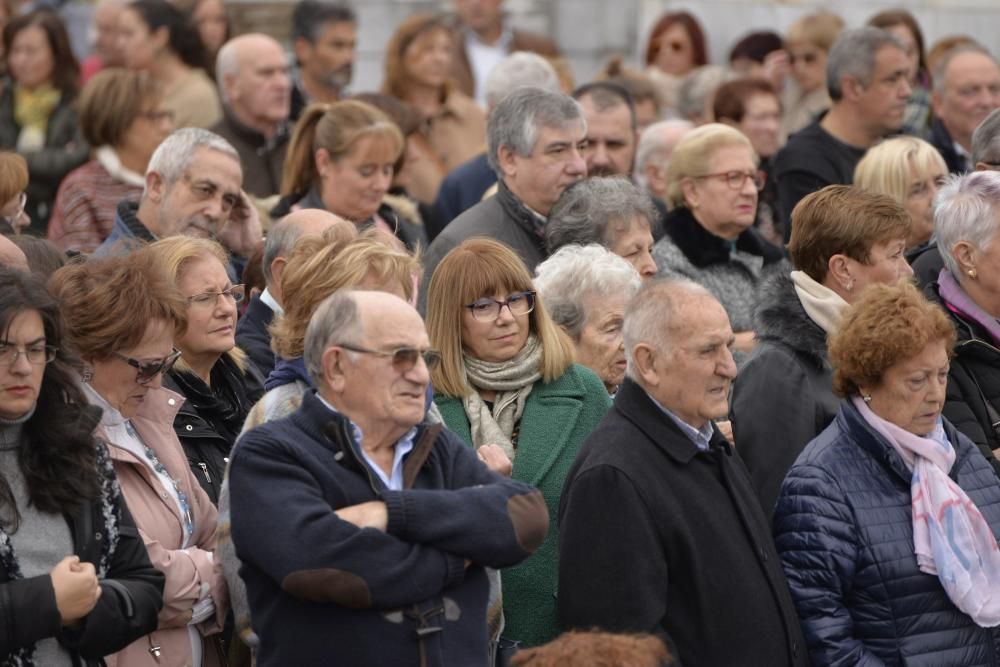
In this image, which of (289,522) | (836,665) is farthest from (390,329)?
(836,665)

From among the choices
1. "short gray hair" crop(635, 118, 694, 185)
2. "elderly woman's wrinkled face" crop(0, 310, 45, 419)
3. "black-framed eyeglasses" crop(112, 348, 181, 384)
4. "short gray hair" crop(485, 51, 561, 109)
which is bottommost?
"short gray hair" crop(635, 118, 694, 185)

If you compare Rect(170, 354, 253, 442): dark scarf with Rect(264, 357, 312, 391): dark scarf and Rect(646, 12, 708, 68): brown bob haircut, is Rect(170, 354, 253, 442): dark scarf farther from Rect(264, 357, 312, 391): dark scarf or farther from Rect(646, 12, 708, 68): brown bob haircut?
Rect(646, 12, 708, 68): brown bob haircut

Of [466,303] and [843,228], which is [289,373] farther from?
[843,228]

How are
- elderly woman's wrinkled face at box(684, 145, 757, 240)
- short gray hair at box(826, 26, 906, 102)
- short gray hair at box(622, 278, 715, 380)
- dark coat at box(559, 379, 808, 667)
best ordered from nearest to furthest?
dark coat at box(559, 379, 808, 667) < short gray hair at box(622, 278, 715, 380) < elderly woman's wrinkled face at box(684, 145, 757, 240) < short gray hair at box(826, 26, 906, 102)

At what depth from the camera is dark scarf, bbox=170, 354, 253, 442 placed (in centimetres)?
555

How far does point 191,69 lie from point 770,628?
6.81 m

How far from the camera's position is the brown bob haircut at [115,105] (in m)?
8.24

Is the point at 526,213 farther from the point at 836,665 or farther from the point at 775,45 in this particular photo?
the point at 775,45

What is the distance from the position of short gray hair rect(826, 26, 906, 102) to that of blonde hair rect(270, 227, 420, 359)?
4.46 meters

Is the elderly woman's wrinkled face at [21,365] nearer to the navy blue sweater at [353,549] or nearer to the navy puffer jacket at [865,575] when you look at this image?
the navy blue sweater at [353,549]

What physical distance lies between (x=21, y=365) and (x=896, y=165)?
4.37m

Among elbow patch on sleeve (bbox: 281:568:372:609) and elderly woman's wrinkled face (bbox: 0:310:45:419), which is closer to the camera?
elbow patch on sleeve (bbox: 281:568:372:609)

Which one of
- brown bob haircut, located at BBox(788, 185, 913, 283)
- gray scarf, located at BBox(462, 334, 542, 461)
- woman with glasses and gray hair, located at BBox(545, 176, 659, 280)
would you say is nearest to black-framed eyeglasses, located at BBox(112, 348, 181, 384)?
gray scarf, located at BBox(462, 334, 542, 461)

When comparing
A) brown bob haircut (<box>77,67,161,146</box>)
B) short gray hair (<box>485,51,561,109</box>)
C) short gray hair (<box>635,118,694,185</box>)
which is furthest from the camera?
short gray hair (<box>485,51,561,109</box>)
